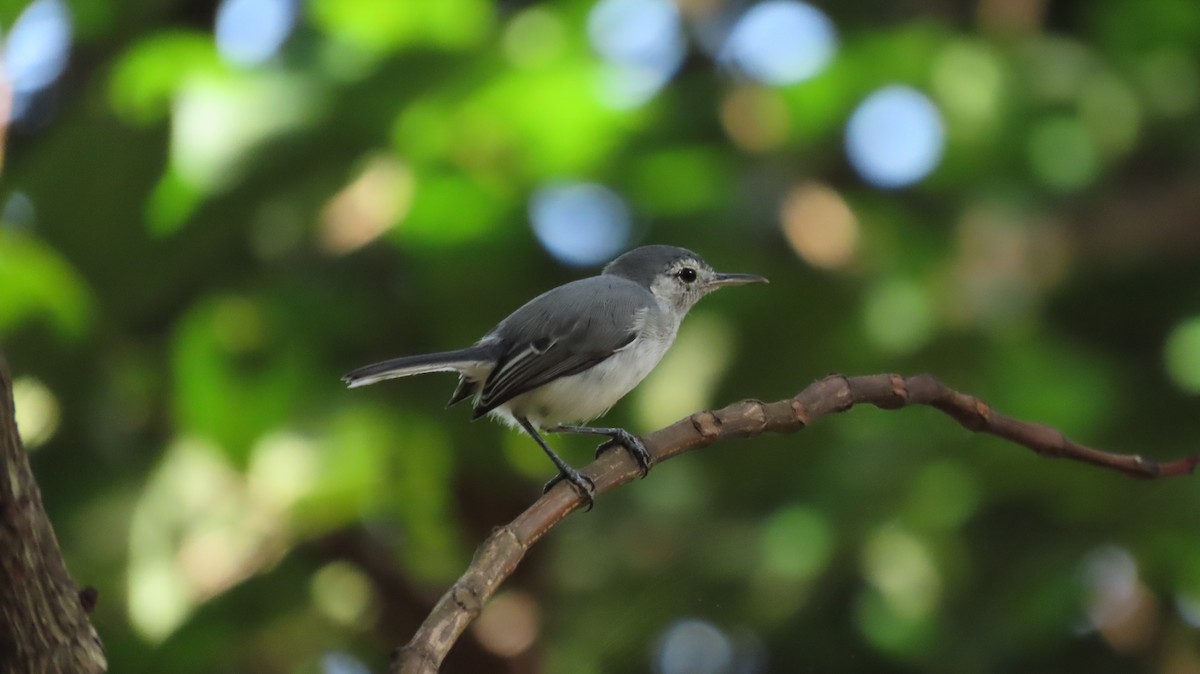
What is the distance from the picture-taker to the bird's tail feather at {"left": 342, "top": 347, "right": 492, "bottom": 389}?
87.2 inches

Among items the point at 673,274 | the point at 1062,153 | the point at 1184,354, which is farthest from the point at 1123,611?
the point at 673,274

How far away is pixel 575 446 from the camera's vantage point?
3.91 metres

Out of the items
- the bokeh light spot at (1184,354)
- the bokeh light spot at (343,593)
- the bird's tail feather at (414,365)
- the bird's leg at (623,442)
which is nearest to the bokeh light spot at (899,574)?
the bokeh light spot at (1184,354)

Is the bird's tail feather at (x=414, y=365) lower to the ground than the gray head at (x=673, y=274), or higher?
higher

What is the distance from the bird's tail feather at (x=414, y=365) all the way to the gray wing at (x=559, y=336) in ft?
0.23

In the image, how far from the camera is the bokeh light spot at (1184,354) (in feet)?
13.8

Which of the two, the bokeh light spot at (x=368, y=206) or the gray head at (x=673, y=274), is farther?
the bokeh light spot at (x=368, y=206)

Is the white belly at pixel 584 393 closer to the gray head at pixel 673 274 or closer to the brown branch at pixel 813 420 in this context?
the gray head at pixel 673 274

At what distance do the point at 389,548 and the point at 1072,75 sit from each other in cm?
267

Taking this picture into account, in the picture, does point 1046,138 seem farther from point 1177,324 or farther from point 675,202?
point 675,202

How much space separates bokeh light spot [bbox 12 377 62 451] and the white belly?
1.23m

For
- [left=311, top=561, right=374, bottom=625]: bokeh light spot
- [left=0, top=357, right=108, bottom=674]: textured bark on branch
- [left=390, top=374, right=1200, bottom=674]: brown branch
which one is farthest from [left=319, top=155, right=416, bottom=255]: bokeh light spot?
[left=0, top=357, right=108, bottom=674]: textured bark on branch

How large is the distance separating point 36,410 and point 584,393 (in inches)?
58.6

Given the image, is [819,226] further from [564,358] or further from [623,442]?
[623,442]
